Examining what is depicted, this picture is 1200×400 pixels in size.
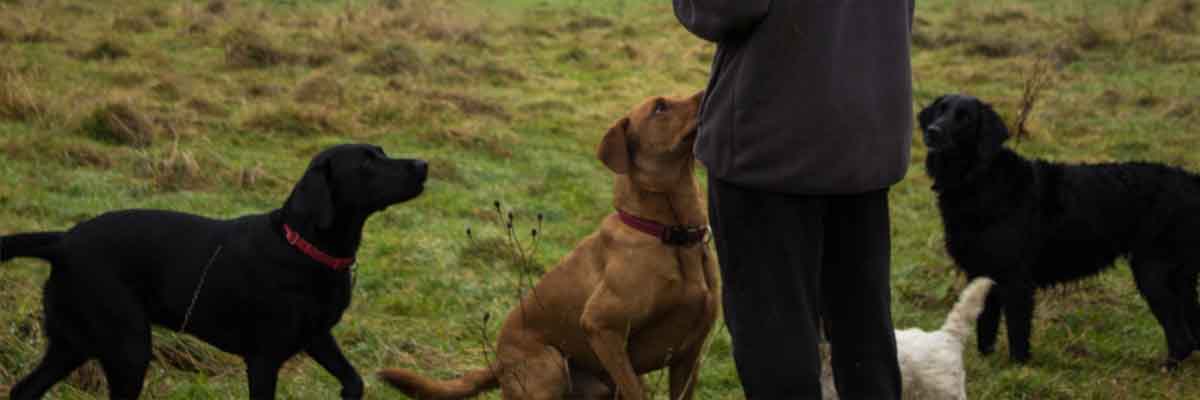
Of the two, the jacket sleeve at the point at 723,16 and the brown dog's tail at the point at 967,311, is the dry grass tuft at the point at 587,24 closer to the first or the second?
the brown dog's tail at the point at 967,311

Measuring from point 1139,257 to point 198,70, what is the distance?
29.8ft

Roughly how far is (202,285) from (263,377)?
0.38 meters

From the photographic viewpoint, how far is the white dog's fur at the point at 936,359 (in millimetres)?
4184

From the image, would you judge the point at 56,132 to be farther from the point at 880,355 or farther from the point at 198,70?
the point at 880,355

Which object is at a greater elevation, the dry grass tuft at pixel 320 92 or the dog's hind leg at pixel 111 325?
the dog's hind leg at pixel 111 325

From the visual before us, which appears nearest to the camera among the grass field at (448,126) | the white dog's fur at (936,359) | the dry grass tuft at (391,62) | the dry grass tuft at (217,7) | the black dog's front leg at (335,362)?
the black dog's front leg at (335,362)

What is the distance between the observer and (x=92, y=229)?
3.86m

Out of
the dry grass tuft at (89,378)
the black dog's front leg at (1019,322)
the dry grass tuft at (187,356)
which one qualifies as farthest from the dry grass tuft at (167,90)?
the black dog's front leg at (1019,322)

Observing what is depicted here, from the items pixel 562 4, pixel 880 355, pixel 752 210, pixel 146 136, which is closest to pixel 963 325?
pixel 880 355

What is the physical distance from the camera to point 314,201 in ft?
12.8

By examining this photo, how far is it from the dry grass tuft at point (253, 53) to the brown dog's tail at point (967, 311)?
9.29m

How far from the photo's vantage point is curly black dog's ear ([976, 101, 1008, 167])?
5.42 meters

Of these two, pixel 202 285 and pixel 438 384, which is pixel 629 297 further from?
pixel 202 285

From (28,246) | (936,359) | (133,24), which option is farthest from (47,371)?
(133,24)
